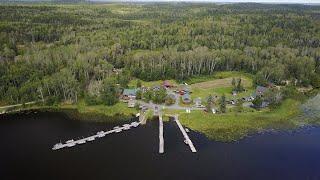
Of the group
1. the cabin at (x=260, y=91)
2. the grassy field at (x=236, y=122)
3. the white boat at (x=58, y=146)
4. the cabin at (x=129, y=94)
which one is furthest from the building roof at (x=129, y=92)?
the cabin at (x=260, y=91)

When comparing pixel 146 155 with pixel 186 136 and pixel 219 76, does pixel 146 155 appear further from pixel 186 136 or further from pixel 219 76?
pixel 219 76

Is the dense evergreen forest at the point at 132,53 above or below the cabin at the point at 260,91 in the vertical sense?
above

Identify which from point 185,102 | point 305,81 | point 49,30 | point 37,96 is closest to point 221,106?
point 185,102

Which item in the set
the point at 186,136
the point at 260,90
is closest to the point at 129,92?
the point at 186,136

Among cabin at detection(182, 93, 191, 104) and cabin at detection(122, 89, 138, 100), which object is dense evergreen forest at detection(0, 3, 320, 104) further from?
cabin at detection(182, 93, 191, 104)

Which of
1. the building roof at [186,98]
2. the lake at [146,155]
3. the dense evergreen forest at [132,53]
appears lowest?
the lake at [146,155]

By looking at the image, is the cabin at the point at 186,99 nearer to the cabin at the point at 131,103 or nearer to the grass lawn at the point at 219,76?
the cabin at the point at 131,103

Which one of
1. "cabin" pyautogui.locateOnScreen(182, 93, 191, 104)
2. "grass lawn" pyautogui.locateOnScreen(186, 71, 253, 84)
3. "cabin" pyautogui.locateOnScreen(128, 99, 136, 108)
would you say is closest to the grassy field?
"cabin" pyautogui.locateOnScreen(182, 93, 191, 104)
